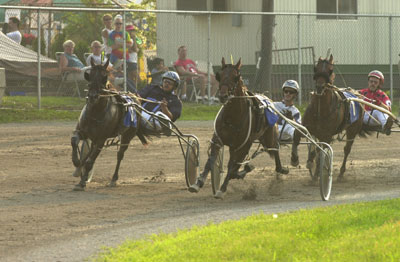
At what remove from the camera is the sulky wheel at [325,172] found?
11.7 m

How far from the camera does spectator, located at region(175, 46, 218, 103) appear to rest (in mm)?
23172

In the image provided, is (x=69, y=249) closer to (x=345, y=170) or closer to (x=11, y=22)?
(x=345, y=170)

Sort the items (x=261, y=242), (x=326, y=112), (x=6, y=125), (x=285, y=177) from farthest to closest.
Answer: (x=6, y=125), (x=285, y=177), (x=326, y=112), (x=261, y=242)

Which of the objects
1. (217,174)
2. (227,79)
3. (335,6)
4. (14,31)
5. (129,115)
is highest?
(335,6)

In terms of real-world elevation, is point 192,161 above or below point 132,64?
below

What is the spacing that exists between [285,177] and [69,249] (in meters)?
6.26

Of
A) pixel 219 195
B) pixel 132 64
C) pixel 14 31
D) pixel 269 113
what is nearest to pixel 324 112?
pixel 269 113

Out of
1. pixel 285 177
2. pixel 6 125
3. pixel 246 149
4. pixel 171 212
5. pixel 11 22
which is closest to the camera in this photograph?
pixel 171 212

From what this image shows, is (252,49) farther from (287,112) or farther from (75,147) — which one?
(75,147)

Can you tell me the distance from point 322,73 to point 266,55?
12116 mm

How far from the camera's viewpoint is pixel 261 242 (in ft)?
26.7

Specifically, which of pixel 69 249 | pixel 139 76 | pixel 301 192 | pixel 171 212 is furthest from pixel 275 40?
pixel 69 249

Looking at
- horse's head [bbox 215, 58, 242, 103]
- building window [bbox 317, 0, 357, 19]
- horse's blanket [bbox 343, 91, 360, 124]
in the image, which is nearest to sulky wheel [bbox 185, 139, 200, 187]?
horse's head [bbox 215, 58, 242, 103]

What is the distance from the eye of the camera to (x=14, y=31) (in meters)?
22.6
